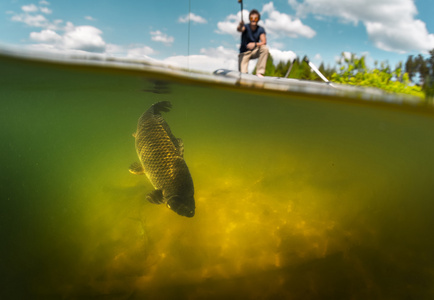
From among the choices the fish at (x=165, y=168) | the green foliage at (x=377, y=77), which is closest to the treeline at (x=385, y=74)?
the green foliage at (x=377, y=77)

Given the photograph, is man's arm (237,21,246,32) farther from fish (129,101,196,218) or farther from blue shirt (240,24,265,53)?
fish (129,101,196,218)

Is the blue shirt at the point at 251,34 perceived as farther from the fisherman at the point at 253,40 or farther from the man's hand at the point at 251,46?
the man's hand at the point at 251,46

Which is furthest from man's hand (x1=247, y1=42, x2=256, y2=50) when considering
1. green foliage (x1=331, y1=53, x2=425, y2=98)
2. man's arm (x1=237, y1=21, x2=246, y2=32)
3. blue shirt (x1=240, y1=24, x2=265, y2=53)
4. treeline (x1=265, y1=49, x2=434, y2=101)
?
green foliage (x1=331, y1=53, x2=425, y2=98)

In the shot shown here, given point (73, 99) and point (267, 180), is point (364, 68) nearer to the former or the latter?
point (267, 180)

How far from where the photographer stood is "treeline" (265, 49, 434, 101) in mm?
7215

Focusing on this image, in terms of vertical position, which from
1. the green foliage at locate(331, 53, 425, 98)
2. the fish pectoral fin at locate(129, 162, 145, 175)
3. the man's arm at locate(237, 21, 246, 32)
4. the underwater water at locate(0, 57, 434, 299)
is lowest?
the underwater water at locate(0, 57, 434, 299)

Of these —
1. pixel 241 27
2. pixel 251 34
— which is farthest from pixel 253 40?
pixel 241 27

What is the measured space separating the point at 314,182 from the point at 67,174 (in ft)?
33.2

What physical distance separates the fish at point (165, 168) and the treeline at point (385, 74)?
208 inches

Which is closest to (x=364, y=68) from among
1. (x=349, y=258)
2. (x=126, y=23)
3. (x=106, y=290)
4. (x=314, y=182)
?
(x=314, y=182)

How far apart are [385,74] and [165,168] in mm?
8018

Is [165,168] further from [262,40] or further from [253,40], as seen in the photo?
[262,40]

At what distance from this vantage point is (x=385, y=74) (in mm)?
8016

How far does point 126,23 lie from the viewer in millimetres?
6688
